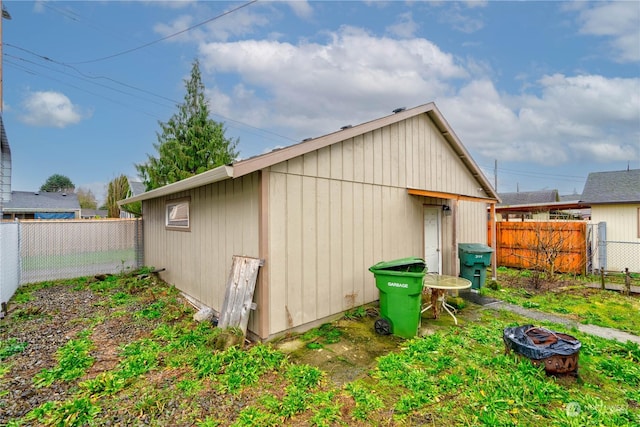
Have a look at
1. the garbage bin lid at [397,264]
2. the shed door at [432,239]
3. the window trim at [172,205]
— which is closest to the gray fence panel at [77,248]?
the window trim at [172,205]

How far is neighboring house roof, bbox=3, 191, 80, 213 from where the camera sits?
1964 centimetres

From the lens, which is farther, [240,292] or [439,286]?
[439,286]

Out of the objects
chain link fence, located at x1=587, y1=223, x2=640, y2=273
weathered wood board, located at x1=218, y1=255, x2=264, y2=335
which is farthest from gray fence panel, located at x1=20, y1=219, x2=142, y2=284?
chain link fence, located at x1=587, y1=223, x2=640, y2=273

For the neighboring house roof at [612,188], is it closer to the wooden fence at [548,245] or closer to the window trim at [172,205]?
the wooden fence at [548,245]

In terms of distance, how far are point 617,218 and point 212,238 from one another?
13181 millimetres

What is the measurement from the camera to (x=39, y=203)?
21.2m

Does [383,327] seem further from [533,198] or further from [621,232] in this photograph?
[533,198]

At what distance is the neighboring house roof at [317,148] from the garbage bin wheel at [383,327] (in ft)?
9.01

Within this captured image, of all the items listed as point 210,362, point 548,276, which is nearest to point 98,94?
point 210,362

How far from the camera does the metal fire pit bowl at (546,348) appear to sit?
2.92 meters

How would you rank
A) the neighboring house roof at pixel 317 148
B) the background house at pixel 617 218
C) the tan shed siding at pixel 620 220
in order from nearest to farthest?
the neighboring house roof at pixel 317 148 < the background house at pixel 617 218 < the tan shed siding at pixel 620 220

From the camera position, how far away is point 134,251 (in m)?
9.53

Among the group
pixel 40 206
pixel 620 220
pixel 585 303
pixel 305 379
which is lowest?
pixel 585 303

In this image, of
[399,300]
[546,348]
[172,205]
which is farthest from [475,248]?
[172,205]
